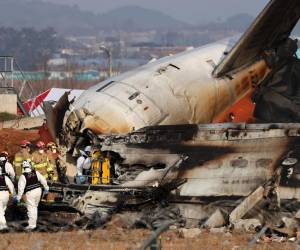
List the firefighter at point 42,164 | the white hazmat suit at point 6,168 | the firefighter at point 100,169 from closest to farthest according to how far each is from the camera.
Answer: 1. the white hazmat suit at point 6,168
2. the firefighter at point 100,169
3. the firefighter at point 42,164

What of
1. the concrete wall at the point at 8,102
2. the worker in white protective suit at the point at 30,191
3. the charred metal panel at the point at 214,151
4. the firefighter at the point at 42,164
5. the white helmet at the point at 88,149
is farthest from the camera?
the concrete wall at the point at 8,102

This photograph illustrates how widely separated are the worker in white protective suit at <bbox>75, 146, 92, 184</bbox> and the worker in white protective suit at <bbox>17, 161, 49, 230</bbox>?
7.47 ft

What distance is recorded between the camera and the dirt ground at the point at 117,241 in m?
17.5

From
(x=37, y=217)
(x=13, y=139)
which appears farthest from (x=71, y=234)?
(x=13, y=139)

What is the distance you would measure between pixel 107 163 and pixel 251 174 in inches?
147

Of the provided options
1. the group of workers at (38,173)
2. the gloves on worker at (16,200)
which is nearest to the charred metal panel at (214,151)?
the group of workers at (38,173)

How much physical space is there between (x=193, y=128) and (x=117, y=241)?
4.78 meters

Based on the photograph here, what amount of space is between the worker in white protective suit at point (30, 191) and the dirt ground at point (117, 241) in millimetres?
911

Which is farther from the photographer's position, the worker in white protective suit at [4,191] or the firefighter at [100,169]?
the firefighter at [100,169]

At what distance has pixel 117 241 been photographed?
59.6 feet

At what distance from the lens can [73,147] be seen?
24062 mm

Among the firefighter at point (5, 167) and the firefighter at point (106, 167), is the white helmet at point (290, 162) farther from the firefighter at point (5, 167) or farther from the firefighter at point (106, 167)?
the firefighter at point (5, 167)

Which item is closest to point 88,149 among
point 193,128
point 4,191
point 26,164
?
point 193,128

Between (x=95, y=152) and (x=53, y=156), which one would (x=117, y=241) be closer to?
(x=95, y=152)
